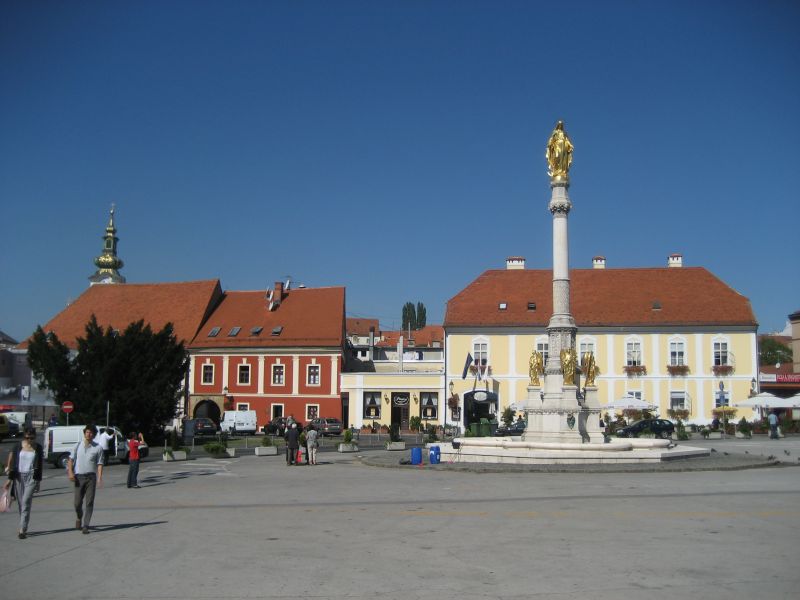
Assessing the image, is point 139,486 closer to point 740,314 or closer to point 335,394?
point 335,394

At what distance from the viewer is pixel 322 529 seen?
45.0ft

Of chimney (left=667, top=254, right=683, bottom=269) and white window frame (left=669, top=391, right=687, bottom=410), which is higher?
chimney (left=667, top=254, right=683, bottom=269)

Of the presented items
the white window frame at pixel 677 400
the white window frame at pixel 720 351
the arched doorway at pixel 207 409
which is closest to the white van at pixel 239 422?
the arched doorway at pixel 207 409

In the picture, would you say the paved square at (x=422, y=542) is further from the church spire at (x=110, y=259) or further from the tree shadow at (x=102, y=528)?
the church spire at (x=110, y=259)

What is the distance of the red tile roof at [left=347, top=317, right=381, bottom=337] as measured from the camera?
106m

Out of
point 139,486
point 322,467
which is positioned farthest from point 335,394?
point 139,486

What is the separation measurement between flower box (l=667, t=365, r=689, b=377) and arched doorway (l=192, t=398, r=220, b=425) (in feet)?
111

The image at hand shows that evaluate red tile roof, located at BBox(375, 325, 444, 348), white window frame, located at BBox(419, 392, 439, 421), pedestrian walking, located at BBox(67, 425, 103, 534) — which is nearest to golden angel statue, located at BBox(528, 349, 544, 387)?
pedestrian walking, located at BBox(67, 425, 103, 534)

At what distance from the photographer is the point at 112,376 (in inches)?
1622

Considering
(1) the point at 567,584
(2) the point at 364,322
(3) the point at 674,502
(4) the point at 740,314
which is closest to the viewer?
(1) the point at 567,584

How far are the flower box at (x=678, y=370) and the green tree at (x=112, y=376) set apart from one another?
33.7 m

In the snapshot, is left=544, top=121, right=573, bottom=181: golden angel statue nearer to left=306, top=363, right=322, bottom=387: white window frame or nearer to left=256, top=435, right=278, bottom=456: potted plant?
left=256, top=435, right=278, bottom=456: potted plant

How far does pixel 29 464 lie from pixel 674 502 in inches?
480

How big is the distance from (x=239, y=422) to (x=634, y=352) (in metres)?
28.1
